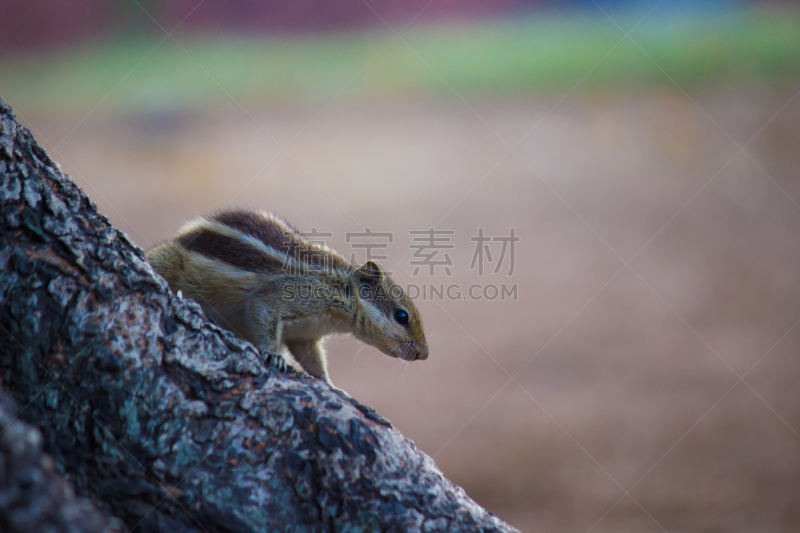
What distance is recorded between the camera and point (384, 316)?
3672 millimetres

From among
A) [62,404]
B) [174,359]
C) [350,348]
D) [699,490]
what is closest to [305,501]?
[174,359]

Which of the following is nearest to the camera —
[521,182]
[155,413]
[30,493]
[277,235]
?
[30,493]

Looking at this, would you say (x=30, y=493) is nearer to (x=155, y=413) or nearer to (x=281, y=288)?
(x=155, y=413)

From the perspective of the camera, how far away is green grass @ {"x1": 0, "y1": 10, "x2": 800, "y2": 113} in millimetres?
10617

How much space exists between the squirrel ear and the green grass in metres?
8.11

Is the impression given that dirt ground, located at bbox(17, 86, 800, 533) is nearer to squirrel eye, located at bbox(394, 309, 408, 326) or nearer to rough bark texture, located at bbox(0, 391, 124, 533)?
squirrel eye, located at bbox(394, 309, 408, 326)

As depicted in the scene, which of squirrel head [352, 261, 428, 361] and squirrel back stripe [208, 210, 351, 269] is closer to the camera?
squirrel back stripe [208, 210, 351, 269]

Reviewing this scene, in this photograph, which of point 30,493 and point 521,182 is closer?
point 30,493

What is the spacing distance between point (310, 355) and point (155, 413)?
1876mm

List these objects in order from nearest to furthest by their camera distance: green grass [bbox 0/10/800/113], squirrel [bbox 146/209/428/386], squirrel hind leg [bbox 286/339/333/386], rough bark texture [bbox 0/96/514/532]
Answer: rough bark texture [bbox 0/96/514/532] < squirrel [bbox 146/209/428/386] < squirrel hind leg [bbox 286/339/333/386] < green grass [bbox 0/10/800/113]

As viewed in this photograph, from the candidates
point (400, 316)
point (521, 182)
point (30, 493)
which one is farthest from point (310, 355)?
point (521, 182)

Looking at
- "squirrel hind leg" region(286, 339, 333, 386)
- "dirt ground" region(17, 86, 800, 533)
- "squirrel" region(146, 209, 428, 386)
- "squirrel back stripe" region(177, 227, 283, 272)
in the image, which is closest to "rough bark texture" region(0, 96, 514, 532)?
"squirrel" region(146, 209, 428, 386)

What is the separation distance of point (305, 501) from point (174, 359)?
55 centimetres

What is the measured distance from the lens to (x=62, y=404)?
1.61 meters
